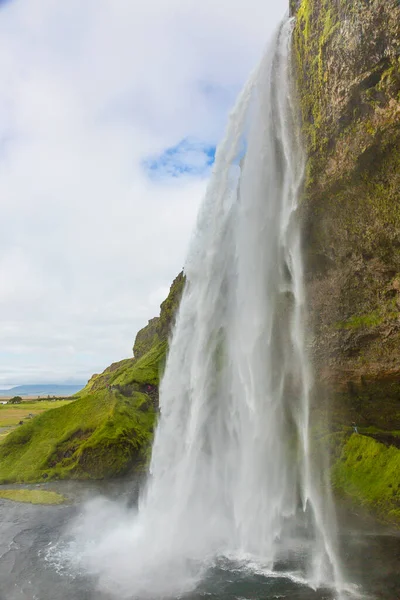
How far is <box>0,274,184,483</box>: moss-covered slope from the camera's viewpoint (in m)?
24.7

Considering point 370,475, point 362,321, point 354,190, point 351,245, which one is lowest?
point 370,475

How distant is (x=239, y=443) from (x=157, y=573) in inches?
264

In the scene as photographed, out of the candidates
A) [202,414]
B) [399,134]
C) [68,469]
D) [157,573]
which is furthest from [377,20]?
[68,469]

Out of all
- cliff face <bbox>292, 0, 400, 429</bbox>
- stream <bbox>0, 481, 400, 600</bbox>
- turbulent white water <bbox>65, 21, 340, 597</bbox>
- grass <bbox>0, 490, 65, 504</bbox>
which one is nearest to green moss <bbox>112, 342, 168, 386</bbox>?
grass <bbox>0, 490, 65, 504</bbox>

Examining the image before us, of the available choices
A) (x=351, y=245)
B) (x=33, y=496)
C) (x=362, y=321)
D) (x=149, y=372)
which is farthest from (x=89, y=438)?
(x=351, y=245)

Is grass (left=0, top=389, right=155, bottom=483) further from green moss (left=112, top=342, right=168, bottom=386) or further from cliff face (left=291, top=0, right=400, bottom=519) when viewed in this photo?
cliff face (left=291, top=0, right=400, bottom=519)

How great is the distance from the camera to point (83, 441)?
26.4m

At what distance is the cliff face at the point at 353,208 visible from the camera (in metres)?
14.5

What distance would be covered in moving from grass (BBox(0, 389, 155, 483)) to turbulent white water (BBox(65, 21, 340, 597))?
716cm

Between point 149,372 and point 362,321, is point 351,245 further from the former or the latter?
point 149,372

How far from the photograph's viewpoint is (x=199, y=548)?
13703 millimetres

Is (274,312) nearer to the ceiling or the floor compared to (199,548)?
nearer to the ceiling

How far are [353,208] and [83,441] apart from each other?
70.3 feet

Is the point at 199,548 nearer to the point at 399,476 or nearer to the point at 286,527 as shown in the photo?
the point at 286,527
